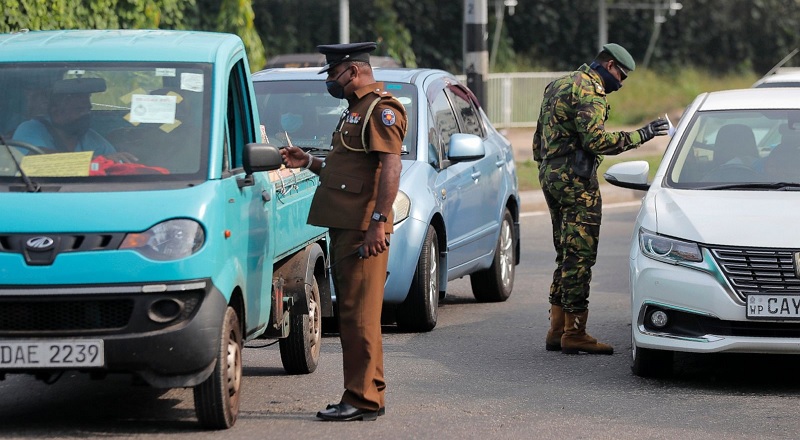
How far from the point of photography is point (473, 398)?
7.62 metres

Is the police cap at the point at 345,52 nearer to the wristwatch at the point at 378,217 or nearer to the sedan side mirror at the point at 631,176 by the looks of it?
the wristwatch at the point at 378,217

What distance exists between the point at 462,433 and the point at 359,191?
3.84ft

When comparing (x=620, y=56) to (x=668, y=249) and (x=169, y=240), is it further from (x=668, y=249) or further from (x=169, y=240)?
(x=169, y=240)

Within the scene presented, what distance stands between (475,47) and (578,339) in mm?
9245

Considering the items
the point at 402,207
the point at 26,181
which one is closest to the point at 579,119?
the point at 402,207

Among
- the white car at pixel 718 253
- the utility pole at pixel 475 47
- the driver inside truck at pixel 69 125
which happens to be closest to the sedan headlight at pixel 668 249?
the white car at pixel 718 253

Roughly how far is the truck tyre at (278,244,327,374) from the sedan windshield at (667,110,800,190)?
7.04 feet

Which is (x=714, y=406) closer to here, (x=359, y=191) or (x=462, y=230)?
(x=359, y=191)

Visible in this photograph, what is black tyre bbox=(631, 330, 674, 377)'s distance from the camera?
26.7 feet

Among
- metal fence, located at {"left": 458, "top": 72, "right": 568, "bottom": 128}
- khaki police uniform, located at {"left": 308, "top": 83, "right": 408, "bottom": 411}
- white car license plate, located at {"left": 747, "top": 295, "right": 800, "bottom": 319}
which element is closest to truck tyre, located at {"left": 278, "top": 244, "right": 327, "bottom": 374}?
khaki police uniform, located at {"left": 308, "top": 83, "right": 408, "bottom": 411}

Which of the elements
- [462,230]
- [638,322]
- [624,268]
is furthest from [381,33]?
[638,322]

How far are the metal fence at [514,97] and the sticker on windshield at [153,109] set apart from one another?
26.4m

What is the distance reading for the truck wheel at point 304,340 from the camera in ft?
26.1

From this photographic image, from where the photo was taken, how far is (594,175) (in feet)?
30.0
